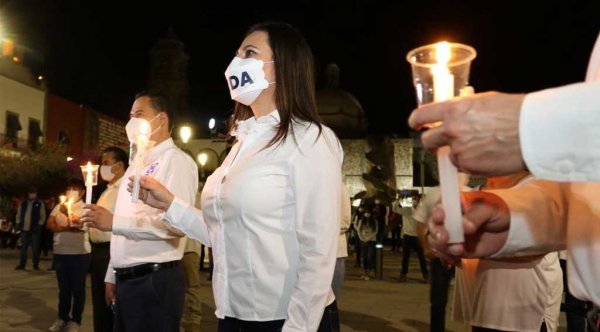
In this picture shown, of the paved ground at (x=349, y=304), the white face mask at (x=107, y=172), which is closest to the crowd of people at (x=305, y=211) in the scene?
the white face mask at (x=107, y=172)

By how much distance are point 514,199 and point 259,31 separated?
5.04 feet

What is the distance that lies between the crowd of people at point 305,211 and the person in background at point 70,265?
3.63 m

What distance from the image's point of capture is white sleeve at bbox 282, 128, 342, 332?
7.28 feet

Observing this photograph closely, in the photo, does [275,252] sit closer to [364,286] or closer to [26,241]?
[364,286]

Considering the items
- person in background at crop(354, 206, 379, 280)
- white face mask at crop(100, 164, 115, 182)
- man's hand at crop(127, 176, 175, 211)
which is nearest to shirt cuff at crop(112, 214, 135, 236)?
man's hand at crop(127, 176, 175, 211)

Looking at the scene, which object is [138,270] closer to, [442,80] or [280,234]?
[280,234]

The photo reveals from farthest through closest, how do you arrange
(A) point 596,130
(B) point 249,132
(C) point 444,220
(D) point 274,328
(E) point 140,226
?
(E) point 140,226 → (B) point 249,132 → (D) point 274,328 → (C) point 444,220 → (A) point 596,130

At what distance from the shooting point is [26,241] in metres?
14.5

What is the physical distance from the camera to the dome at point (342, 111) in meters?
34.8

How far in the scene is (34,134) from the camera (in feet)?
136

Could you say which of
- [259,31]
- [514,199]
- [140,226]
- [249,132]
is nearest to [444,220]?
Result: [514,199]

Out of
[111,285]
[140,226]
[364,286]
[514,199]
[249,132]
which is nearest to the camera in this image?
[514,199]

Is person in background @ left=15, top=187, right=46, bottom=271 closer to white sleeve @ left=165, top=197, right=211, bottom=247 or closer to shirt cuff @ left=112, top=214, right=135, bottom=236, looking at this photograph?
shirt cuff @ left=112, top=214, right=135, bottom=236

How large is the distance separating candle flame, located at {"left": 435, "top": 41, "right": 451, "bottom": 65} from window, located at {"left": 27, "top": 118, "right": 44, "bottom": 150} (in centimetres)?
4352
